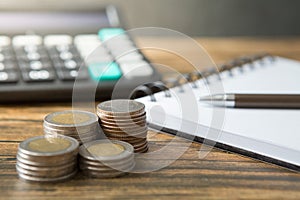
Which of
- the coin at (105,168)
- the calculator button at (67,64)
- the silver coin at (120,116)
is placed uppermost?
the silver coin at (120,116)

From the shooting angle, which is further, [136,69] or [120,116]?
[136,69]

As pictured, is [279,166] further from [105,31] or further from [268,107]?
[105,31]

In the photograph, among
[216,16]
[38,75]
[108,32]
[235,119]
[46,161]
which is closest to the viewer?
[46,161]

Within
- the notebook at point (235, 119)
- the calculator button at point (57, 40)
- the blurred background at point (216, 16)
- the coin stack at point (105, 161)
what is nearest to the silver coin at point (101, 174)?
the coin stack at point (105, 161)

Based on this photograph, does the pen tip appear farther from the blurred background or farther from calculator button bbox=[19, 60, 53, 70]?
the blurred background

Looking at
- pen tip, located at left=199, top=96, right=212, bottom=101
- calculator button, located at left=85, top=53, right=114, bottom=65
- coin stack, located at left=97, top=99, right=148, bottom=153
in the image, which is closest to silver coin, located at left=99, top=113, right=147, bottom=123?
coin stack, located at left=97, top=99, right=148, bottom=153

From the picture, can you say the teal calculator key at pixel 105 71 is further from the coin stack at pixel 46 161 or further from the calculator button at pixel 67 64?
the coin stack at pixel 46 161

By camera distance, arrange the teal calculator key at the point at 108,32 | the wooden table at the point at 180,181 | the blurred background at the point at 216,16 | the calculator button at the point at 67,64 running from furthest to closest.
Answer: the blurred background at the point at 216,16 < the teal calculator key at the point at 108,32 < the calculator button at the point at 67,64 < the wooden table at the point at 180,181

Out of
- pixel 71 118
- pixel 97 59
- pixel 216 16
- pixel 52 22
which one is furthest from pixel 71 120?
pixel 216 16

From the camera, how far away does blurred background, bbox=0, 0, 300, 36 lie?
988mm

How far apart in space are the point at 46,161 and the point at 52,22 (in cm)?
42

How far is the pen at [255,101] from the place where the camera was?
568mm

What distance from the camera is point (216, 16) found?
1.01 metres

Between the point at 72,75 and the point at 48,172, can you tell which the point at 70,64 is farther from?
the point at 48,172
